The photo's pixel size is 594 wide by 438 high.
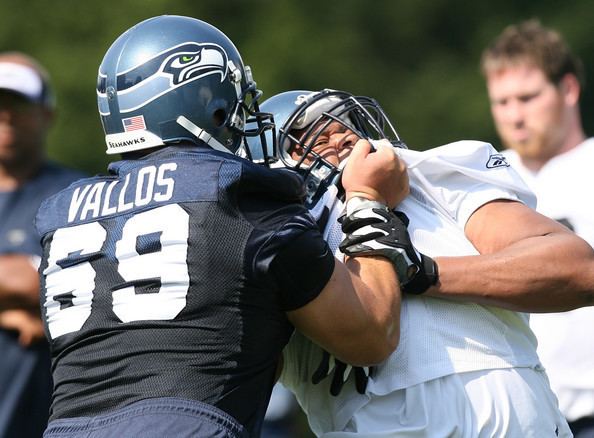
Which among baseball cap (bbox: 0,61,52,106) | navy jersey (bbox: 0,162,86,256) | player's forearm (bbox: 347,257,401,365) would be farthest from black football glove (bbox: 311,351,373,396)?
baseball cap (bbox: 0,61,52,106)

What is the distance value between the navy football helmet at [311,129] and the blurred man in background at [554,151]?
1561 mm

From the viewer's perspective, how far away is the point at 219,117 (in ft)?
11.7

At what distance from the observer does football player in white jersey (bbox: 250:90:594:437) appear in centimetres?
346

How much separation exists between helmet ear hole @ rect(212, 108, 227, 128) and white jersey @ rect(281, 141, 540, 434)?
16.2 inches

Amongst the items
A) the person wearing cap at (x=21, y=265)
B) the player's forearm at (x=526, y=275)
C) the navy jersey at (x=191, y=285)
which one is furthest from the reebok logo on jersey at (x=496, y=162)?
the person wearing cap at (x=21, y=265)

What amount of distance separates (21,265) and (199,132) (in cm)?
252

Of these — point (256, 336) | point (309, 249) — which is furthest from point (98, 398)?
point (309, 249)

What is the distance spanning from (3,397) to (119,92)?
2816 mm

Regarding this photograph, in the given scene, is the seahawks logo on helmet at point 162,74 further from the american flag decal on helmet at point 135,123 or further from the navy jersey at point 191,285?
the navy jersey at point 191,285

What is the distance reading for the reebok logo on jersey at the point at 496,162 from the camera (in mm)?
3654

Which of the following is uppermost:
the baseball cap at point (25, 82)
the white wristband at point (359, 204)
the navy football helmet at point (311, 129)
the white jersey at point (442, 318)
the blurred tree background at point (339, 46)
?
the navy football helmet at point (311, 129)

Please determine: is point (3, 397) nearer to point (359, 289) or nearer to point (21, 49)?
point (359, 289)

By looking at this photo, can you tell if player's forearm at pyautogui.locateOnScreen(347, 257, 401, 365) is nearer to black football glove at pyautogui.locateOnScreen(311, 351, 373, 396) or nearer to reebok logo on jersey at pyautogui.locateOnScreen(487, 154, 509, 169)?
black football glove at pyautogui.locateOnScreen(311, 351, 373, 396)

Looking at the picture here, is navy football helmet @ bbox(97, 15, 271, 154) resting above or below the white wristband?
above
